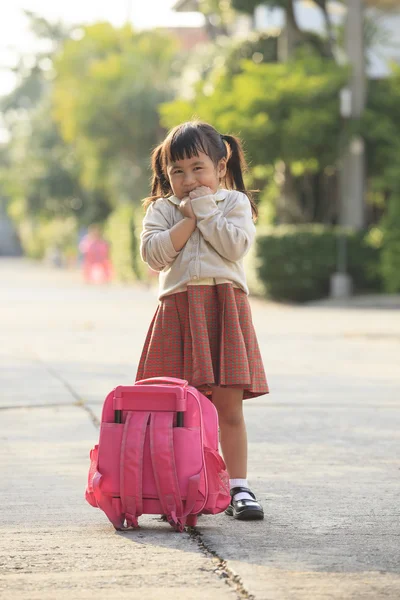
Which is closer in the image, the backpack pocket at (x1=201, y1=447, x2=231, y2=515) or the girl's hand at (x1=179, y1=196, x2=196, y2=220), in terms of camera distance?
the backpack pocket at (x1=201, y1=447, x2=231, y2=515)

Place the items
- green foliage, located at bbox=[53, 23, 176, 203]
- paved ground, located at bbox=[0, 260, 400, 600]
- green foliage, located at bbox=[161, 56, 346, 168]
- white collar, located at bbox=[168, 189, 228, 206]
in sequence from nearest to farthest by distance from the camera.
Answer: paved ground, located at bbox=[0, 260, 400, 600], white collar, located at bbox=[168, 189, 228, 206], green foliage, located at bbox=[161, 56, 346, 168], green foliage, located at bbox=[53, 23, 176, 203]

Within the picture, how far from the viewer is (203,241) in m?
4.99

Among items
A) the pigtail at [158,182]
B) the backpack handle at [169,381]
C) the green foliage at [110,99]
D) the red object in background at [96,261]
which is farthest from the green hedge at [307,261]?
the backpack handle at [169,381]

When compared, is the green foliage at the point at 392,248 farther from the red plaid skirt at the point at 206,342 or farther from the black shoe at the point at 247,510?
the black shoe at the point at 247,510

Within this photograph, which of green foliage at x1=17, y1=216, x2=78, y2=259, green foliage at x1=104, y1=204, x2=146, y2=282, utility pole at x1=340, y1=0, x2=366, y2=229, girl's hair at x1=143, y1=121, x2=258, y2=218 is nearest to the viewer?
girl's hair at x1=143, y1=121, x2=258, y2=218

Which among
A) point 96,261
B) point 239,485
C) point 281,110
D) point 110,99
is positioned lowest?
point 239,485

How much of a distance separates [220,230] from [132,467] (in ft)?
3.25

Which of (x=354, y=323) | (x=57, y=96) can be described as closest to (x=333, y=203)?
(x=354, y=323)

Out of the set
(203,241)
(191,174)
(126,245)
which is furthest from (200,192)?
(126,245)

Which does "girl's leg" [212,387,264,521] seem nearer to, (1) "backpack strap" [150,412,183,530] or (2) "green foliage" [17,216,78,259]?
(1) "backpack strap" [150,412,183,530]

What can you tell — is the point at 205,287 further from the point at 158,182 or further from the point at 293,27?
the point at 293,27

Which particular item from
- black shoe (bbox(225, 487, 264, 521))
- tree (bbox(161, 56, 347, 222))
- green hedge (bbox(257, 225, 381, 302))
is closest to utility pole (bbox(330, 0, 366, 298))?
tree (bbox(161, 56, 347, 222))

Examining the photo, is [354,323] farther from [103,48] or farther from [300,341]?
[103,48]

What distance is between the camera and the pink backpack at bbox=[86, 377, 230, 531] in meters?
4.53
